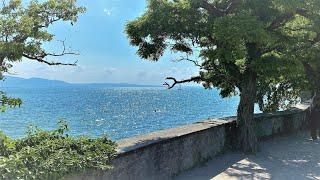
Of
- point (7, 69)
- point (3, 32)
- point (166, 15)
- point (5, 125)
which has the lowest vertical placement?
point (5, 125)

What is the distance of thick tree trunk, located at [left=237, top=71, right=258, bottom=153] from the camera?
17.9 metres

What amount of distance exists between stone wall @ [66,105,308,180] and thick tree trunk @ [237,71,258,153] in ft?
1.72

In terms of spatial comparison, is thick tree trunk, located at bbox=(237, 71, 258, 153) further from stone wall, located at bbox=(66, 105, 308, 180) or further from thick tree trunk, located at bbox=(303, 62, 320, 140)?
thick tree trunk, located at bbox=(303, 62, 320, 140)

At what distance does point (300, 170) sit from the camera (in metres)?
15.0

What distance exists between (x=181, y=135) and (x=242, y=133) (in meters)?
5.24

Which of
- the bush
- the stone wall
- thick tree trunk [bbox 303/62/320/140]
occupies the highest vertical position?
thick tree trunk [bbox 303/62/320/140]

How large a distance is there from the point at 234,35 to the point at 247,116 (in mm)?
4843

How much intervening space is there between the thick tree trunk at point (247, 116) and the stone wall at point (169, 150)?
0.52 metres

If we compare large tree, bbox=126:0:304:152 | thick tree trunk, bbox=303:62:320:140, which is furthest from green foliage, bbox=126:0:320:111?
thick tree trunk, bbox=303:62:320:140

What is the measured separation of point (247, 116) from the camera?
18.2m

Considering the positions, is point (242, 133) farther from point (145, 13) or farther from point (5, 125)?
point (5, 125)

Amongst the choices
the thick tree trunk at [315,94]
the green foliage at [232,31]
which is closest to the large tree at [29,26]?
the green foliage at [232,31]

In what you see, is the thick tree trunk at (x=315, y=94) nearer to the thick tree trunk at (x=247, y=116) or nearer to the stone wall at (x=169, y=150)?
the stone wall at (x=169, y=150)

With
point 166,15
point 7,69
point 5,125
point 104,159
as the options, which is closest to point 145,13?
point 166,15
